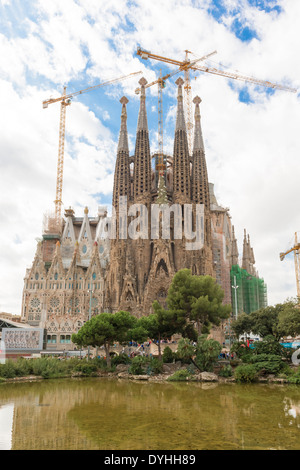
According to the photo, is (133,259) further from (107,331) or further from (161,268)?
(107,331)

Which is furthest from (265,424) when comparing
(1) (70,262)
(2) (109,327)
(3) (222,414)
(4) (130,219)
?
(1) (70,262)

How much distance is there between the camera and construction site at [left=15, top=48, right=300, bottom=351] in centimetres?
5650

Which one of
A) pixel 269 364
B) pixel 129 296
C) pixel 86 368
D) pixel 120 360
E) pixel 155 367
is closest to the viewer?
pixel 269 364

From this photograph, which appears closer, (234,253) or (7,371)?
(7,371)

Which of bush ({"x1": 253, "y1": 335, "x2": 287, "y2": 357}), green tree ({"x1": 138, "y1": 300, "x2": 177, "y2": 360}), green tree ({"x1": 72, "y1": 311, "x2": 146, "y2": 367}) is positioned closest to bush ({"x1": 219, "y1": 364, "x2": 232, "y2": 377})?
bush ({"x1": 253, "y1": 335, "x2": 287, "y2": 357})

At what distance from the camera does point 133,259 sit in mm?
58812

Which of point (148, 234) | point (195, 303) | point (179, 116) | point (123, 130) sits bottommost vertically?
point (195, 303)

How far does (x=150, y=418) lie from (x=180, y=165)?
54107mm

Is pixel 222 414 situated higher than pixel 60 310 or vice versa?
pixel 60 310

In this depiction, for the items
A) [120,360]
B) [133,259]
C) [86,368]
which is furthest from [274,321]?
[133,259]

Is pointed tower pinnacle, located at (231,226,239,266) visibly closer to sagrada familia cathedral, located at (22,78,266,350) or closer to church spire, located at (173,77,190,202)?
sagrada familia cathedral, located at (22,78,266,350)
